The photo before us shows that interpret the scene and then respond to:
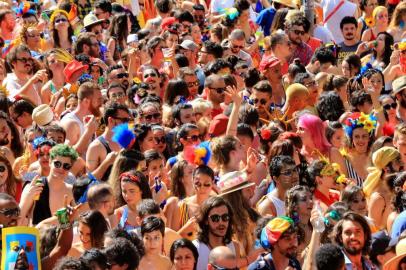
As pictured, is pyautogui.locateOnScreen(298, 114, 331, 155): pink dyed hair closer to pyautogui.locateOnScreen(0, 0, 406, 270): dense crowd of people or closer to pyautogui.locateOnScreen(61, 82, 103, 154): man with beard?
pyautogui.locateOnScreen(0, 0, 406, 270): dense crowd of people

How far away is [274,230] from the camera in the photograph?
10703 millimetres

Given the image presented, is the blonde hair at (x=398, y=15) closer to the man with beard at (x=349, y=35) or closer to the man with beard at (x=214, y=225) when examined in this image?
the man with beard at (x=349, y=35)

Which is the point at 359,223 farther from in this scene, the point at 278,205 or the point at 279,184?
the point at 279,184

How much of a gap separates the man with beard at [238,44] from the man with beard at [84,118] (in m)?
3.11

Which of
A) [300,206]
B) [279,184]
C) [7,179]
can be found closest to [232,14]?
[279,184]

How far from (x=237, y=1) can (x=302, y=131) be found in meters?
5.45

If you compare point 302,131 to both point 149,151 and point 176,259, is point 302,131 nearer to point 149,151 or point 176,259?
point 149,151

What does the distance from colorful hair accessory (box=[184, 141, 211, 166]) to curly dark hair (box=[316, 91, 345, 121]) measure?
7.29ft

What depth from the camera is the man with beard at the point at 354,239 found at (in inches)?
420

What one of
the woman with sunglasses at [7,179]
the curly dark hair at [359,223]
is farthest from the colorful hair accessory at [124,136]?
the curly dark hair at [359,223]

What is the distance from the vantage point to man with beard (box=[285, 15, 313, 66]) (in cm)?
1700

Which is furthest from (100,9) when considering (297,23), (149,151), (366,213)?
(366,213)

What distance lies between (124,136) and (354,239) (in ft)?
9.48

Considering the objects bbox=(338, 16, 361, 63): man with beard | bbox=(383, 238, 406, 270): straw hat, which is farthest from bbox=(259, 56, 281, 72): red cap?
bbox=(383, 238, 406, 270): straw hat
